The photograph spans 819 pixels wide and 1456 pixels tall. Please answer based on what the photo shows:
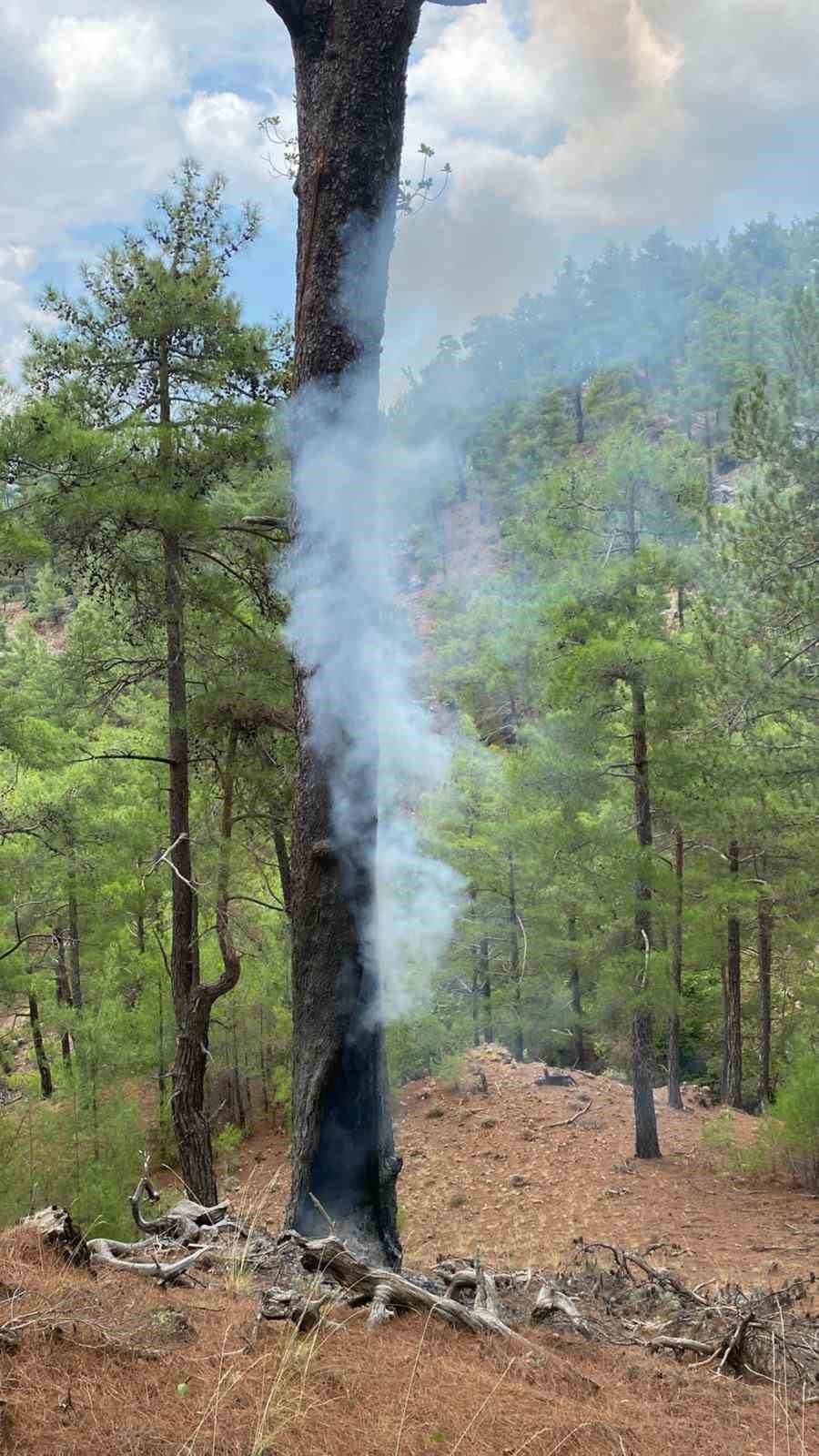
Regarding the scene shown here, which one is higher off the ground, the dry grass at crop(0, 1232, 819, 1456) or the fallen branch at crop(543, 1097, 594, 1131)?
the dry grass at crop(0, 1232, 819, 1456)

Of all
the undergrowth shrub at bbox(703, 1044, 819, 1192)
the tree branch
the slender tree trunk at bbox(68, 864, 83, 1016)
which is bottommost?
the undergrowth shrub at bbox(703, 1044, 819, 1192)

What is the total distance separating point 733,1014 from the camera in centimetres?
1808

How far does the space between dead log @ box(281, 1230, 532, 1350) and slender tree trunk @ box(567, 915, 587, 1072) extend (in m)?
12.6

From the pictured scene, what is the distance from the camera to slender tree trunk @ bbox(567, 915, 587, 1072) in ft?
62.9

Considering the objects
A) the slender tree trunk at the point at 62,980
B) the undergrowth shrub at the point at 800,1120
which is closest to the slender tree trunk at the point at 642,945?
the undergrowth shrub at the point at 800,1120

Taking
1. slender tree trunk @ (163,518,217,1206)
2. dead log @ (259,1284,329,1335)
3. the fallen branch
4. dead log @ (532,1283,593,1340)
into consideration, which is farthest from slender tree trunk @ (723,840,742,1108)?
dead log @ (259,1284,329,1335)

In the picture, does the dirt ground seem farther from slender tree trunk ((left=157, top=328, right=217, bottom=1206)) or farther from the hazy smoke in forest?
the hazy smoke in forest

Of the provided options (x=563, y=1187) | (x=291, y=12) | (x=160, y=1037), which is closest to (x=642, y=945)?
(x=563, y=1187)

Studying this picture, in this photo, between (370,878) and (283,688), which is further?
(283,688)

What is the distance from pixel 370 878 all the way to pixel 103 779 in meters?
10.5

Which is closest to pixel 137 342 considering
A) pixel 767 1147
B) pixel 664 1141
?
pixel 767 1147

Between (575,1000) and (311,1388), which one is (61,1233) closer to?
(311,1388)

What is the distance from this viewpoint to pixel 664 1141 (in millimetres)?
15266

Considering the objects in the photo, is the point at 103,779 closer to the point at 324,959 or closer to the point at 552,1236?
the point at 552,1236
